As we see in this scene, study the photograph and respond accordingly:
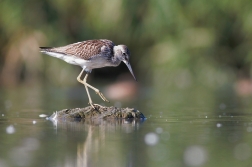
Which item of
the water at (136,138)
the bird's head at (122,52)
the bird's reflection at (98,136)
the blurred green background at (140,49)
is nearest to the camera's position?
the water at (136,138)

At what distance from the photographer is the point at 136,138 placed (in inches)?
275

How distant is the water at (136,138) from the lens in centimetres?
573

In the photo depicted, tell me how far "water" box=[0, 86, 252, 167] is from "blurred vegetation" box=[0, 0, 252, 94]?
16.8ft

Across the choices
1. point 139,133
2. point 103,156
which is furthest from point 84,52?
point 103,156

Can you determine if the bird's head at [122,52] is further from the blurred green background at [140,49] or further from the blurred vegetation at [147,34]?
the blurred vegetation at [147,34]

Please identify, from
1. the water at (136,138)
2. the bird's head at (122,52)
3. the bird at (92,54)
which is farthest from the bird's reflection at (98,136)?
the bird's head at (122,52)

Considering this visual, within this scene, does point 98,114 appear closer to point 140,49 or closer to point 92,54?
point 92,54

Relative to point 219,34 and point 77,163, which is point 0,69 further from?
point 77,163

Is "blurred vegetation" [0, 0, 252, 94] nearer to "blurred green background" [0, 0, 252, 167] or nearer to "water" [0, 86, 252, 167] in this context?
"blurred green background" [0, 0, 252, 167]

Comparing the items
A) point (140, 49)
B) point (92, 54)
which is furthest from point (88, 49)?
point (140, 49)

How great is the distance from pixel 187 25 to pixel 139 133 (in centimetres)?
909

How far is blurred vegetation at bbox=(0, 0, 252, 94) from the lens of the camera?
15938 millimetres

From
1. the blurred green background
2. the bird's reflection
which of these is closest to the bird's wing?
the bird's reflection

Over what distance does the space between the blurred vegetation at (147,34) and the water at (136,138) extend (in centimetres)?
511
